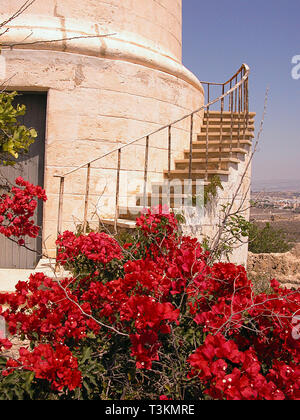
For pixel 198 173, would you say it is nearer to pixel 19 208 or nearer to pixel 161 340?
pixel 19 208

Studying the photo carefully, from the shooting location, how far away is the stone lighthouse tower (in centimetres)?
514

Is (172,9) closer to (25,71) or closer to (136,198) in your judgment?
(25,71)

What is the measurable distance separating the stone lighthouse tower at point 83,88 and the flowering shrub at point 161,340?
2788mm

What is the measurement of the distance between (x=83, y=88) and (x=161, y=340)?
4236 mm

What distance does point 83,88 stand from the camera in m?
5.31

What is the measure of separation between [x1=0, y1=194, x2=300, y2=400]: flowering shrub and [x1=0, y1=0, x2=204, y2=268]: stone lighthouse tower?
110 inches

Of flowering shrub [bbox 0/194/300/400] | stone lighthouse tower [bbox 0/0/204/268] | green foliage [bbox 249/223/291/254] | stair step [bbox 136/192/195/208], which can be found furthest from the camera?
green foliage [bbox 249/223/291/254]

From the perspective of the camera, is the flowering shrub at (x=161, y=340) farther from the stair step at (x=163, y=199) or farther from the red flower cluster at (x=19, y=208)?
the stair step at (x=163, y=199)

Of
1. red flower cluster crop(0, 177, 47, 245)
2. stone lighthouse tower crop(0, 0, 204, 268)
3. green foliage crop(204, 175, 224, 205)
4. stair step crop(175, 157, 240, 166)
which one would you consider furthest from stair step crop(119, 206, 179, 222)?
red flower cluster crop(0, 177, 47, 245)

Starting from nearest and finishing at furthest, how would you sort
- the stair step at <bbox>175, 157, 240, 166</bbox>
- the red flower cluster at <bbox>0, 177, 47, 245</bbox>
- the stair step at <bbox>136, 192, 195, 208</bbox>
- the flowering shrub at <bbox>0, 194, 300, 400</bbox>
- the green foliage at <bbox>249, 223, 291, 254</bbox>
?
the flowering shrub at <bbox>0, 194, 300, 400</bbox> → the red flower cluster at <bbox>0, 177, 47, 245</bbox> → the stair step at <bbox>136, 192, 195, 208</bbox> → the stair step at <bbox>175, 157, 240, 166</bbox> → the green foliage at <bbox>249, 223, 291, 254</bbox>

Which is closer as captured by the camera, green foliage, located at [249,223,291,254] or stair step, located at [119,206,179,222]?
stair step, located at [119,206,179,222]

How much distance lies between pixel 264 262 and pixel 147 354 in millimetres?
7392

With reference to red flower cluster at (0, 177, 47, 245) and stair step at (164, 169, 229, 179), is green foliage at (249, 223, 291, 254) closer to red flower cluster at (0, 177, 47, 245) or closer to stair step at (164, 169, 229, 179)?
stair step at (164, 169, 229, 179)
